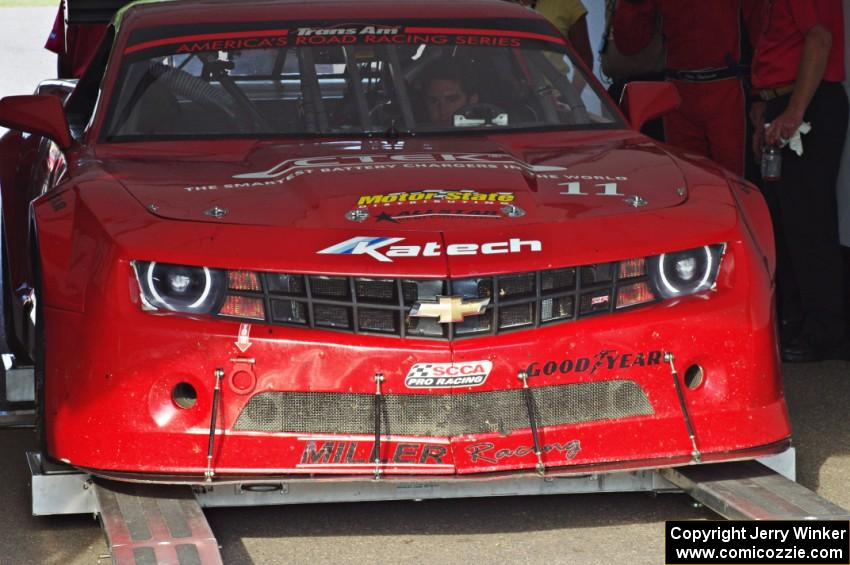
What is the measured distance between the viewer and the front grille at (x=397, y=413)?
431cm

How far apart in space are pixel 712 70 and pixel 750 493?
3995 mm

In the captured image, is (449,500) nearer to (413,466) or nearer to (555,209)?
(413,466)

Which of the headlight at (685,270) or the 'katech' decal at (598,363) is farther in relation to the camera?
the headlight at (685,270)

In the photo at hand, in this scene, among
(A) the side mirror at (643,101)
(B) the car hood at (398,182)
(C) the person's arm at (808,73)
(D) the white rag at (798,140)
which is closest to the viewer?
(B) the car hood at (398,182)

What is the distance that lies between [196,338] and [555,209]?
111 centimetres

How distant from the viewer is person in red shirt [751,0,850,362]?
718 centimetres

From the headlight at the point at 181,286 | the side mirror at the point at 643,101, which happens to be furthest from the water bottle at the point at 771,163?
the headlight at the point at 181,286

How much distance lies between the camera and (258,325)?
4.32 metres

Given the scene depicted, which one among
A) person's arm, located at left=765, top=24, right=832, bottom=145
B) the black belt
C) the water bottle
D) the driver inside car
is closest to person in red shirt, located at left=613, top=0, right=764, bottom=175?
the black belt

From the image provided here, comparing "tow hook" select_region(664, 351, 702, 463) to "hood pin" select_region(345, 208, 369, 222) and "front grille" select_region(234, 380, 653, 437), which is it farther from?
"hood pin" select_region(345, 208, 369, 222)

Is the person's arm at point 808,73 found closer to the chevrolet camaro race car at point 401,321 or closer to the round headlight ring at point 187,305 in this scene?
the chevrolet camaro race car at point 401,321

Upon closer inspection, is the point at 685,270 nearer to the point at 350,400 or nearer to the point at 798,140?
the point at 350,400

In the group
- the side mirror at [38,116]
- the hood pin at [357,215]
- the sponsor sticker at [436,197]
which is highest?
the side mirror at [38,116]

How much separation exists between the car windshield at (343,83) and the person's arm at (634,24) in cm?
271
